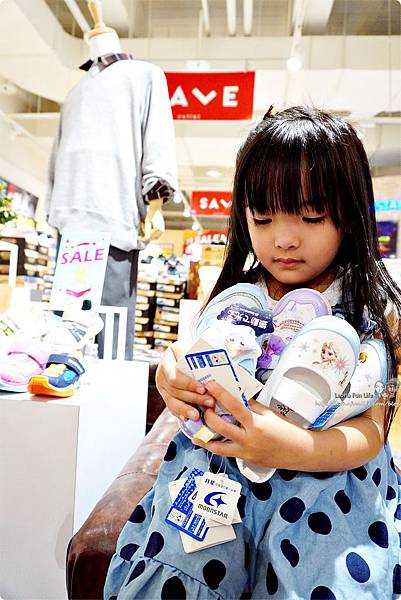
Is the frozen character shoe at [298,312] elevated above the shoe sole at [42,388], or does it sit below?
above

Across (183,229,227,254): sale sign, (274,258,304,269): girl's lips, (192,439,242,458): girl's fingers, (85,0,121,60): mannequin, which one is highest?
(183,229,227,254): sale sign

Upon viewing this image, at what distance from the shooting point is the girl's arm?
0.56 metres

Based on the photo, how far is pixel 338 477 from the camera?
0.64m

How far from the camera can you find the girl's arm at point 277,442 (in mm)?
565

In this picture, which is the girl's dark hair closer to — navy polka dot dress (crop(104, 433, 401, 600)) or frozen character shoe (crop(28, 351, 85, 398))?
navy polka dot dress (crop(104, 433, 401, 600))

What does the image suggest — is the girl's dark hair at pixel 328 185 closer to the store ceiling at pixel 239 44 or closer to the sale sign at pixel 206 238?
the sale sign at pixel 206 238

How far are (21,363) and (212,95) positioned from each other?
321 centimetres

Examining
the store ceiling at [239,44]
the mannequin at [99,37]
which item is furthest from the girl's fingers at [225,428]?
the store ceiling at [239,44]

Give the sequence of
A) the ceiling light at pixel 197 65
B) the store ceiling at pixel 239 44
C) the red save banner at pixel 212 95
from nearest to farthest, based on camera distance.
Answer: the red save banner at pixel 212 95, the store ceiling at pixel 239 44, the ceiling light at pixel 197 65

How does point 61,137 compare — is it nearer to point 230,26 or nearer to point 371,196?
point 371,196

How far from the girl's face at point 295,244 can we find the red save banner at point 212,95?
3230 mm

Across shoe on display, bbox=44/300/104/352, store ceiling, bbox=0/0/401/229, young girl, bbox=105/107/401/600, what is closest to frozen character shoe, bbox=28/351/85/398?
shoe on display, bbox=44/300/104/352

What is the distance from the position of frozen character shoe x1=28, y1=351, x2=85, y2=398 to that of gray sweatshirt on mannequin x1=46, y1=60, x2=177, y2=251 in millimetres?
708

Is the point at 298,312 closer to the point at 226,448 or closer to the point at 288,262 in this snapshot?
the point at 288,262
